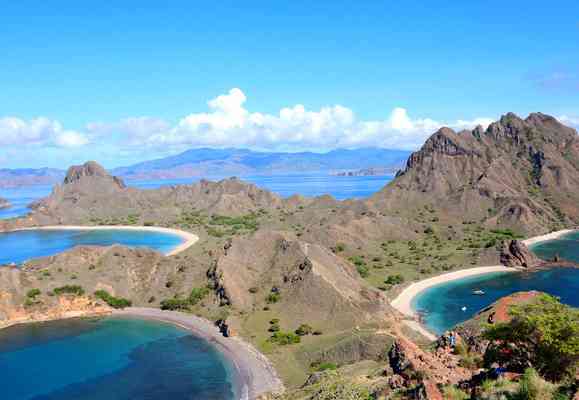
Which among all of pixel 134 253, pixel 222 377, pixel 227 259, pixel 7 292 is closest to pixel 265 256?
pixel 227 259

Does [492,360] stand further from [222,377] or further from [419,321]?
[419,321]

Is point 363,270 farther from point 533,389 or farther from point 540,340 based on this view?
point 533,389

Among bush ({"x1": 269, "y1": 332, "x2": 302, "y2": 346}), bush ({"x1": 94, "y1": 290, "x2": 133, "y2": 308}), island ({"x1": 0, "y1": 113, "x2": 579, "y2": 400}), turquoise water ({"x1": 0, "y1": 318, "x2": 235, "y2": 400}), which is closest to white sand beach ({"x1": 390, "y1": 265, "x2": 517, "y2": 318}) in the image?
island ({"x1": 0, "y1": 113, "x2": 579, "y2": 400})

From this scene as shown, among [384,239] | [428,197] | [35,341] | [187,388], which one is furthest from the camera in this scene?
[428,197]

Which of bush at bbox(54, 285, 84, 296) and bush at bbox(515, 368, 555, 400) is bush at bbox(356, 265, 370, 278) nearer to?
bush at bbox(54, 285, 84, 296)

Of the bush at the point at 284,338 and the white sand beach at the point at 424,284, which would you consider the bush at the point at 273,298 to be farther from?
the white sand beach at the point at 424,284
